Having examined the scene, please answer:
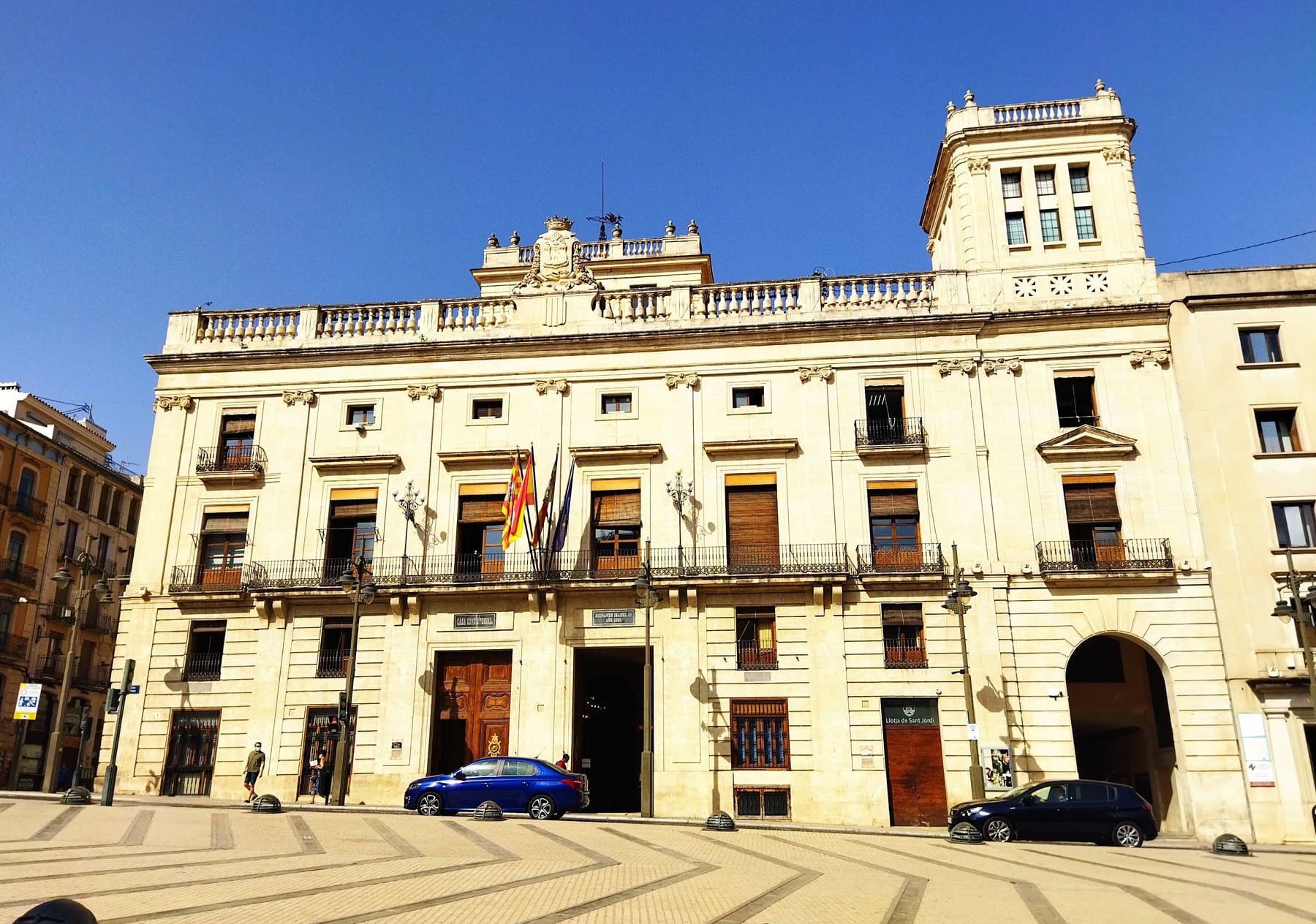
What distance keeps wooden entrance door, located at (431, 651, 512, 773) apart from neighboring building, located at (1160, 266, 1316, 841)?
2015 centimetres

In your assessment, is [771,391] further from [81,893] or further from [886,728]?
[81,893]

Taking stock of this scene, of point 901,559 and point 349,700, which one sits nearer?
point 349,700

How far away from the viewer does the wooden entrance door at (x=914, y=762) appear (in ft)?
87.7

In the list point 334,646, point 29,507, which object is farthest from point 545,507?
point 29,507

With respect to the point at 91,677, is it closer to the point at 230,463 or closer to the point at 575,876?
the point at 230,463

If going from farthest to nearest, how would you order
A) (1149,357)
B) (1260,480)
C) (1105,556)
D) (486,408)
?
1. (486,408)
2. (1149,357)
3. (1105,556)
4. (1260,480)

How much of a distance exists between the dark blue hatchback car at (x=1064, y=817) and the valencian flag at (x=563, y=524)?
537 inches

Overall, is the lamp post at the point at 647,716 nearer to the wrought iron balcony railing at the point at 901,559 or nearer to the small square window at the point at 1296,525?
the wrought iron balcony railing at the point at 901,559

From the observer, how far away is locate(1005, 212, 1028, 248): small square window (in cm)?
3188

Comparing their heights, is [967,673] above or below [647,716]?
above

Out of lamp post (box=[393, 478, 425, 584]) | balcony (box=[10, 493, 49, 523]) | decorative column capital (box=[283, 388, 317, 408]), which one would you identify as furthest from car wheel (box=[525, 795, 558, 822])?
balcony (box=[10, 493, 49, 523])

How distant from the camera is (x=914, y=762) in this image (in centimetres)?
2716

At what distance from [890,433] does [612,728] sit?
13770 millimetres

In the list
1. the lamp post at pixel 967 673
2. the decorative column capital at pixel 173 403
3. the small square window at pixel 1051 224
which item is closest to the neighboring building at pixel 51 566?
the decorative column capital at pixel 173 403
